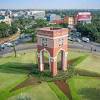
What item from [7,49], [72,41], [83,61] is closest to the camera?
[83,61]

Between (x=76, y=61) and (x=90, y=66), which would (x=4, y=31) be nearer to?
(x=76, y=61)

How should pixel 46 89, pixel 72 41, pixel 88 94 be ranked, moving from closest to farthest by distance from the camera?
pixel 88 94 < pixel 46 89 < pixel 72 41

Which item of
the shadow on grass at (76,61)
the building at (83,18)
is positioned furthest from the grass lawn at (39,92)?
the building at (83,18)

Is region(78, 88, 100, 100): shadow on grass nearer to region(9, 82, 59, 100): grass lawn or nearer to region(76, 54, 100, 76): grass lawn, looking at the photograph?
region(9, 82, 59, 100): grass lawn

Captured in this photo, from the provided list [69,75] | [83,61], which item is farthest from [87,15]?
[69,75]

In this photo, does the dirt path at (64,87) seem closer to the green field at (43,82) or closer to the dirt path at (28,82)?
the green field at (43,82)

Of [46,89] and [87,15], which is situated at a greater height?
[87,15]

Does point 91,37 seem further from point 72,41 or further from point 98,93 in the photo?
point 98,93
